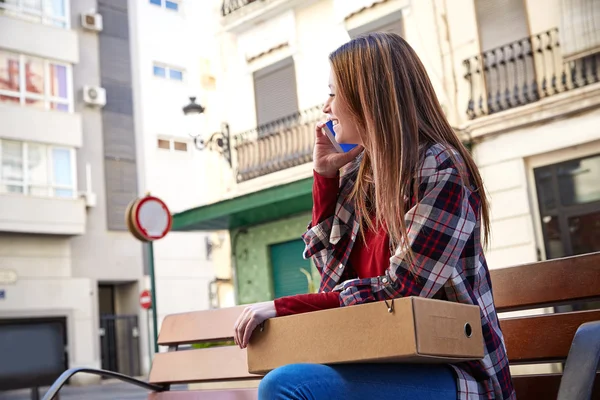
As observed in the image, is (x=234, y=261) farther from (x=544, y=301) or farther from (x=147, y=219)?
(x=544, y=301)

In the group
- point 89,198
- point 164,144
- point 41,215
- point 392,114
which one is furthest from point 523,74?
point 164,144

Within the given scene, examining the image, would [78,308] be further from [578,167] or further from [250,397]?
[250,397]

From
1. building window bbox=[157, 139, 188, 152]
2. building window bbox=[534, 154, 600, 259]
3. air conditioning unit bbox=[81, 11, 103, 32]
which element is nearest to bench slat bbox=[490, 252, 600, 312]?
building window bbox=[534, 154, 600, 259]

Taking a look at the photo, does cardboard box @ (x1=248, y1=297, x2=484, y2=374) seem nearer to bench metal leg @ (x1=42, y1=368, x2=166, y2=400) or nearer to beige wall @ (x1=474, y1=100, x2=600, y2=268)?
bench metal leg @ (x1=42, y1=368, x2=166, y2=400)

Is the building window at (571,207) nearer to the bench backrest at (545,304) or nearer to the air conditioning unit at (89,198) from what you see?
the bench backrest at (545,304)

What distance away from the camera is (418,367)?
117 centimetres

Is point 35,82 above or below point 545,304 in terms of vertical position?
above

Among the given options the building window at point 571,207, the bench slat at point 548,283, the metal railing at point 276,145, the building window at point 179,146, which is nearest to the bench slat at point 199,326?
the bench slat at point 548,283

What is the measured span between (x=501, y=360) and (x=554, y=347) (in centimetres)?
41

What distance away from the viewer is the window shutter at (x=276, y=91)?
9.66m

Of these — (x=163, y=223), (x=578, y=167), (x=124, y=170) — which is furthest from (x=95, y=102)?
(x=578, y=167)

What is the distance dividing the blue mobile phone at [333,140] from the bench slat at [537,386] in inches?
24.4

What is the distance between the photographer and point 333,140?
156 cm

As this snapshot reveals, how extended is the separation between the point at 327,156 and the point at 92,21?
1607 cm
